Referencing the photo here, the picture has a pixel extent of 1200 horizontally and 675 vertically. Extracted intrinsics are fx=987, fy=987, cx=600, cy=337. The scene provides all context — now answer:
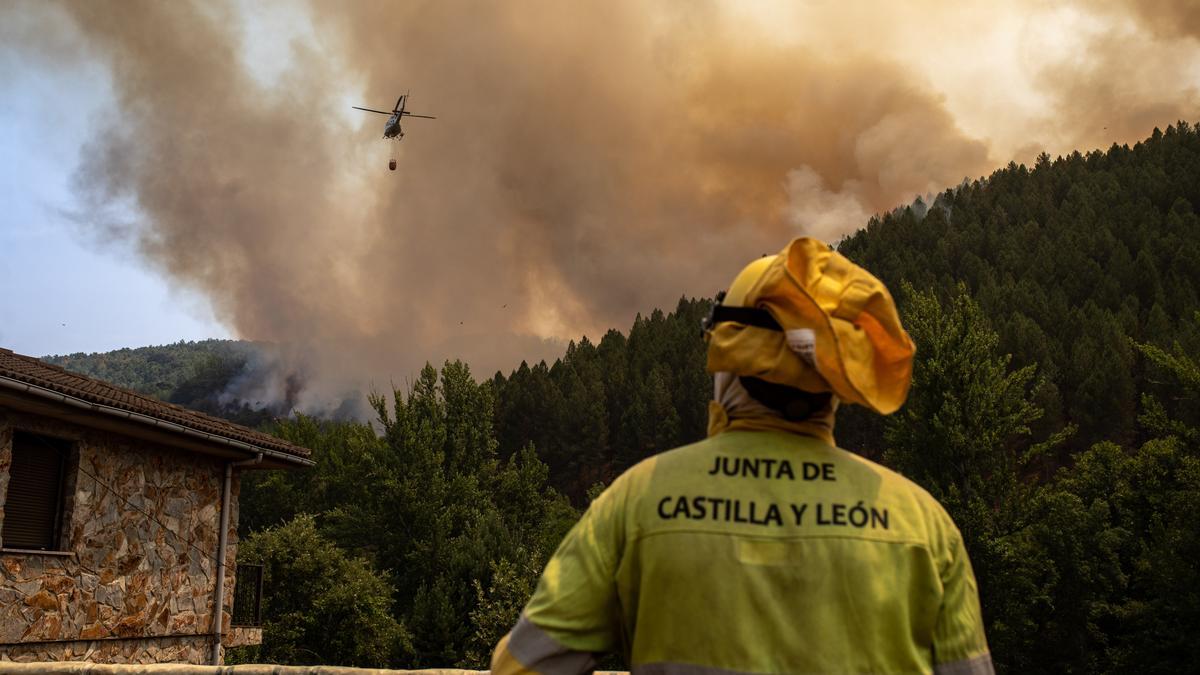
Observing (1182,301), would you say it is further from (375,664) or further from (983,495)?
(375,664)

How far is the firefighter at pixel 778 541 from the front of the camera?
1.88 m

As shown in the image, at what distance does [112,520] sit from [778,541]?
1279 centimetres

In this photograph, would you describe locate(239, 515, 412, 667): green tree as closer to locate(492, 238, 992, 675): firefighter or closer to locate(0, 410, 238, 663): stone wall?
locate(0, 410, 238, 663): stone wall

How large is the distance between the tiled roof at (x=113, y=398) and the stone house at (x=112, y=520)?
0.03 metres

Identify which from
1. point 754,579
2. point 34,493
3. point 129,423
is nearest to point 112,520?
point 34,493

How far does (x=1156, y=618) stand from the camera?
29.8m

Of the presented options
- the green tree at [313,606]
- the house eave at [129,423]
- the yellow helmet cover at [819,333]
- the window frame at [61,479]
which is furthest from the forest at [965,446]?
the yellow helmet cover at [819,333]

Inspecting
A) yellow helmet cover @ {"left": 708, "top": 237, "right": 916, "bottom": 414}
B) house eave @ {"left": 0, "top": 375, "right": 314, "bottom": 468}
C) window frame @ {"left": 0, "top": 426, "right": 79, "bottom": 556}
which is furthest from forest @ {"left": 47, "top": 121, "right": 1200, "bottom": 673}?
yellow helmet cover @ {"left": 708, "top": 237, "right": 916, "bottom": 414}

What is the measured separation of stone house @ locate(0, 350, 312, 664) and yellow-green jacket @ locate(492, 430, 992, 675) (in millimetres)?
10545

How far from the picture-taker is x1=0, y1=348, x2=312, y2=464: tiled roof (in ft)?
36.7

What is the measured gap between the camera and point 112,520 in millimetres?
12680

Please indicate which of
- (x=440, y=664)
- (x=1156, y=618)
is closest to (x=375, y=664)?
(x=440, y=664)

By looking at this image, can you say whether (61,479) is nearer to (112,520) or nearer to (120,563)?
(112,520)

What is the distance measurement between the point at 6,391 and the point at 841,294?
11103 mm
